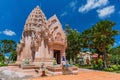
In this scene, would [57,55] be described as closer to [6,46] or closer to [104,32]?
[104,32]

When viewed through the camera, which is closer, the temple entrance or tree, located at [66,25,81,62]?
the temple entrance

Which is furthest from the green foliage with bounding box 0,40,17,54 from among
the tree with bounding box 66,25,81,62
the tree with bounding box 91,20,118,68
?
the tree with bounding box 91,20,118,68

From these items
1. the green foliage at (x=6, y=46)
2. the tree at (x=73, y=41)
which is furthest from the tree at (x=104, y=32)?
the green foliage at (x=6, y=46)

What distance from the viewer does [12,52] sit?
51969 mm

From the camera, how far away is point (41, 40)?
20859 mm

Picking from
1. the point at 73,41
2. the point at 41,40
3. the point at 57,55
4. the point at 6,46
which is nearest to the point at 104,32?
the point at 57,55

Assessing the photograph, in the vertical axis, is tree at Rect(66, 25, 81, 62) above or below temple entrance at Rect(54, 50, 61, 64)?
above

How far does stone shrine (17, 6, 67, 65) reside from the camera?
20.7 m

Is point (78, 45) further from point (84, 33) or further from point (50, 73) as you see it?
point (50, 73)

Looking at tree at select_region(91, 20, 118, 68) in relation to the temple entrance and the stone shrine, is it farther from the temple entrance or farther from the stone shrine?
the temple entrance

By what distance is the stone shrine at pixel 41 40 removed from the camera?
2069 centimetres

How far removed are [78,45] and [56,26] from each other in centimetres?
1922

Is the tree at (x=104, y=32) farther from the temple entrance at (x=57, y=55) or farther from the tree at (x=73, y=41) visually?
the temple entrance at (x=57, y=55)

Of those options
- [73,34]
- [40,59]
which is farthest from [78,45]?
[40,59]
